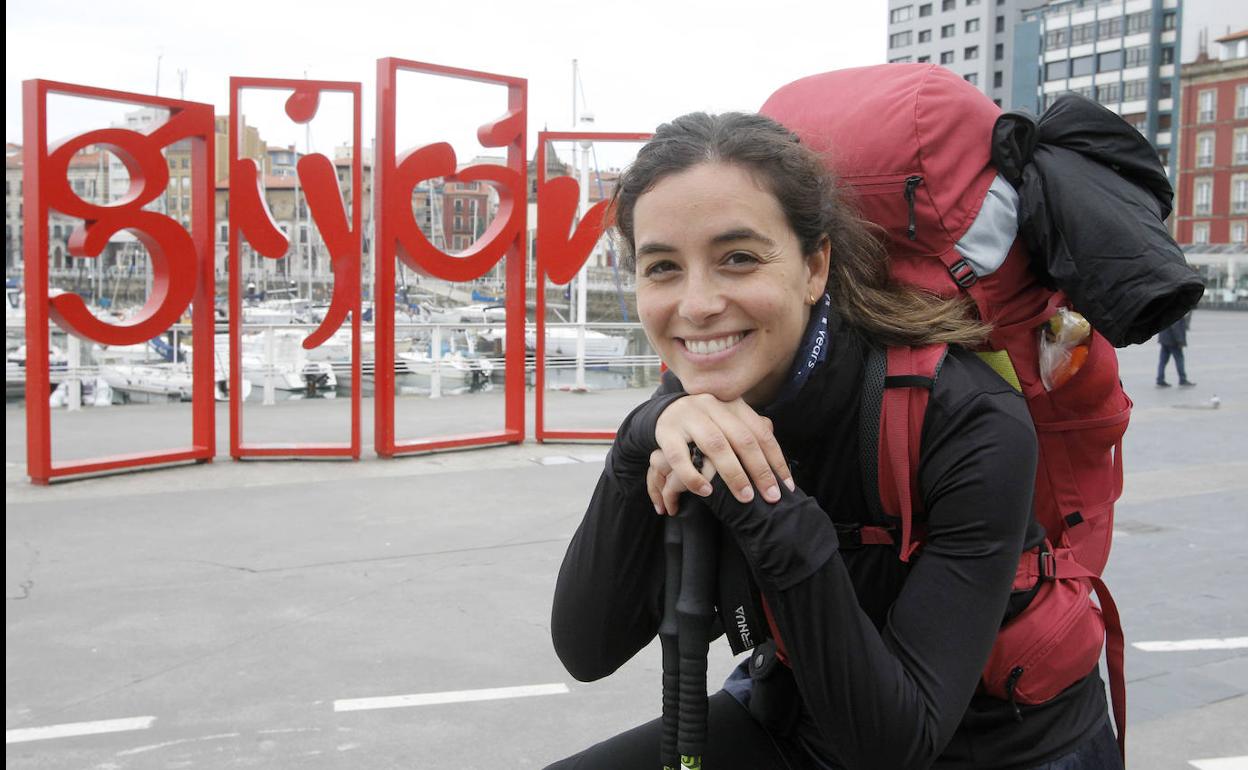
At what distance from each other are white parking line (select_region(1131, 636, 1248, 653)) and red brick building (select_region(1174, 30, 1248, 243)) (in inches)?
2849

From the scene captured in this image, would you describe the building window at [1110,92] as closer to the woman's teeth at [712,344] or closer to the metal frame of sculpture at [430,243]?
the metal frame of sculpture at [430,243]

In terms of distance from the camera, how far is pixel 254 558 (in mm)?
6668

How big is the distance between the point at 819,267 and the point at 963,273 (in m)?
0.20

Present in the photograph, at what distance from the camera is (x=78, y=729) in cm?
418

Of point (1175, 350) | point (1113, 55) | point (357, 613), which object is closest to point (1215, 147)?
point (1113, 55)

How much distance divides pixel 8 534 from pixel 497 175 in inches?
200

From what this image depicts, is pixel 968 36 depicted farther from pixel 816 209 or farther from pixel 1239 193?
pixel 816 209

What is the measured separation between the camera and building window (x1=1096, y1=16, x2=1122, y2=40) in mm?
79688

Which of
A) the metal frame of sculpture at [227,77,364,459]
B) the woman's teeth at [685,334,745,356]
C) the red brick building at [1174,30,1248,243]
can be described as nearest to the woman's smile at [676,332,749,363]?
the woman's teeth at [685,334,745,356]

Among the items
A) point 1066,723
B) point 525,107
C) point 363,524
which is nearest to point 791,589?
point 1066,723

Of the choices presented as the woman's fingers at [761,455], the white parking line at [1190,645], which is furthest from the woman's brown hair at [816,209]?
the white parking line at [1190,645]

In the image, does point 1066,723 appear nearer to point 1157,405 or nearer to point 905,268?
A: point 905,268

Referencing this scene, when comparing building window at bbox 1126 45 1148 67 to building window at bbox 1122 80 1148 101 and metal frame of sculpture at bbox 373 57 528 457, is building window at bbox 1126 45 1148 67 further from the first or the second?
metal frame of sculpture at bbox 373 57 528 457

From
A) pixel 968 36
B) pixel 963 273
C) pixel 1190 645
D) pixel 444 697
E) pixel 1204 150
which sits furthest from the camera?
pixel 968 36
